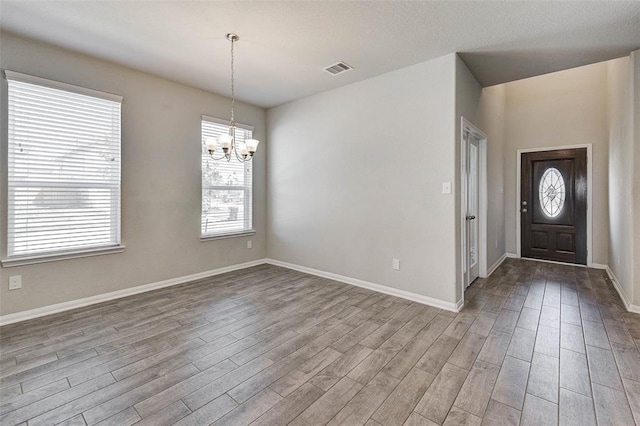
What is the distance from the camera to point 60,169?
3086 millimetres

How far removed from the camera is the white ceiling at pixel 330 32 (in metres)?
2.35

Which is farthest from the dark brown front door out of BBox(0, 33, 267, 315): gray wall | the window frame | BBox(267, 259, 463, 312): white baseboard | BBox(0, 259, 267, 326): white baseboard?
the window frame

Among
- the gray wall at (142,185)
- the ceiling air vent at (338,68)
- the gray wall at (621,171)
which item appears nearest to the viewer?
the gray wall at (142,185)

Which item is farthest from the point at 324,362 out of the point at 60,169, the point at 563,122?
the point at 563,122

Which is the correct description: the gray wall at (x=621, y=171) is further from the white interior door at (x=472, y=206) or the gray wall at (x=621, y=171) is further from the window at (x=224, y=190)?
the window at (x=224, y=190)

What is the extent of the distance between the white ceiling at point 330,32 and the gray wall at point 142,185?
0.23m

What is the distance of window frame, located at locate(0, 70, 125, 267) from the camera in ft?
9.11

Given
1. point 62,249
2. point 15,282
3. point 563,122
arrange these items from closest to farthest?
point 15,282 → point 62,249 → point 563,122

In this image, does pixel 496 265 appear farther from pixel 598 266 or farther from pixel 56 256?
pixel 56 256

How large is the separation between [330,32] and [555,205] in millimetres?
5113

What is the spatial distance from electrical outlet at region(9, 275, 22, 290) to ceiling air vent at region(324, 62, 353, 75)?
3924 millimetres

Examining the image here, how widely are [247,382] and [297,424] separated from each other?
51cm

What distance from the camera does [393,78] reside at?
3.57 metres

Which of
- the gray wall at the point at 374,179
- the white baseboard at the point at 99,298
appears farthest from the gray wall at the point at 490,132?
the white baseboard at the point at 99,298
